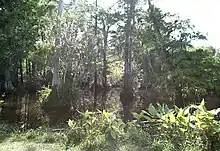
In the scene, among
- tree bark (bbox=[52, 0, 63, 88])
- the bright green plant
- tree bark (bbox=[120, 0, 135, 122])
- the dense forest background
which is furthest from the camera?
tree bark (bbox=[120, 0, 135, 122])

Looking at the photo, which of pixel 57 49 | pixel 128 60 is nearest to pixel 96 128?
pixel 57 49

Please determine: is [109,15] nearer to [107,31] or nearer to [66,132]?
[107,31]

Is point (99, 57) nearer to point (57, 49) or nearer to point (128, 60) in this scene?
point (128, 60)

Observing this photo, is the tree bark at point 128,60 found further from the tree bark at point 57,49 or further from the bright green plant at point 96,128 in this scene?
the bright green plant at point 96,128

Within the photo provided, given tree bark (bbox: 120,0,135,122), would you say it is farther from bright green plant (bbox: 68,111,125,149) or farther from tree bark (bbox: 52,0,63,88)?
bright green plant (bbox: 68,111,125,149)

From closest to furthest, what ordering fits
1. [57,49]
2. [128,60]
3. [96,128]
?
[96,128] < [57,49] < [128,60]

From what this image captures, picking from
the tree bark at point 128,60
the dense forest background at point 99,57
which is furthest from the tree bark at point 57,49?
the tree bark at point 128,60

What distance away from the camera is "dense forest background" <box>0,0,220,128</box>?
1304 centimetres

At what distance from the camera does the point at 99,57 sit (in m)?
19.7

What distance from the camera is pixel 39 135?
20.4 feet

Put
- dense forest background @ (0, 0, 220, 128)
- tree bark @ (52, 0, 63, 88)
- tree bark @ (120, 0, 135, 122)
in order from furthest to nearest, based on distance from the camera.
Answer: tree bark @ (120, 0, 135, 122), tree bark @ (52, 0, 63, 88), dense forest background @ (0, 0, 220, 128)

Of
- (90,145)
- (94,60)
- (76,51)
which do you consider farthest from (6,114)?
(90,145)

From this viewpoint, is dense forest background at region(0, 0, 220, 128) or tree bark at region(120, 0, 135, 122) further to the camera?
tree bark at region(120, 0, 135, 122)

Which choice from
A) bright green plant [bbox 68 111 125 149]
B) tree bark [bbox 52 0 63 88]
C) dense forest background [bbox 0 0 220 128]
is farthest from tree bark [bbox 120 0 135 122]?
bright green plant [bbox 68 111 125 149]
